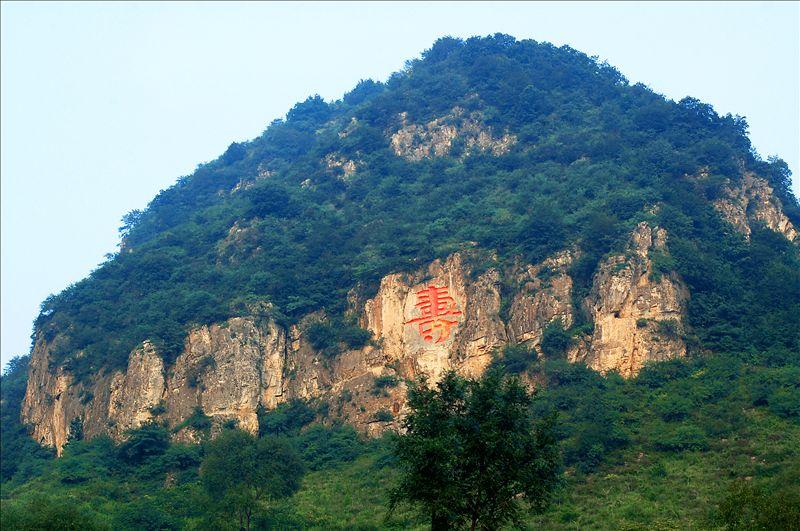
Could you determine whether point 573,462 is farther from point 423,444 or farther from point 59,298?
point 59,298

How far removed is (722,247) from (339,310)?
20204 millimetres

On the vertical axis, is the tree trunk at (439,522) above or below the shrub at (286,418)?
below

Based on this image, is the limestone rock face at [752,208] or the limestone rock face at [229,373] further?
the limestone rock face at [752,208]

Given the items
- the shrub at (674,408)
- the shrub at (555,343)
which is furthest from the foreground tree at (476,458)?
the shrub at (555,343)

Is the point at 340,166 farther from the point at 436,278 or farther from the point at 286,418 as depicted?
the point at 286,418

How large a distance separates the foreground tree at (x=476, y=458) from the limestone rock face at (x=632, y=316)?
17.9m

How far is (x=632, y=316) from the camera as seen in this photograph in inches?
1615

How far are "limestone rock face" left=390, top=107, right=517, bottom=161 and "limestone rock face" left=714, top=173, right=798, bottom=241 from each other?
15.9 m

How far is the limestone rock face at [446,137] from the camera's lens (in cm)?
5953

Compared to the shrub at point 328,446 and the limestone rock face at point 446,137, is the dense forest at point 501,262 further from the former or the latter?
the limestone rock face at point 446,137

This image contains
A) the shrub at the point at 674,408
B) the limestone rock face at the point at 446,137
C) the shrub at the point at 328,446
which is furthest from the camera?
the limestone rock face at the point at 446,137

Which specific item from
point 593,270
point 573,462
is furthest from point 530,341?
point 573,462

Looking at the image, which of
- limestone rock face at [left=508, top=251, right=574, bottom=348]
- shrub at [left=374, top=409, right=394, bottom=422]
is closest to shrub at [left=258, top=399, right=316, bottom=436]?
shrub at [left=374, top=409, right=394, bottom=422]

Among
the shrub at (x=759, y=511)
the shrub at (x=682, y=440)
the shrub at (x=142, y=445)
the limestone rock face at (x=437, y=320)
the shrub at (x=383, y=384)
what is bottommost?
the shrub at (x=759, y=511)
